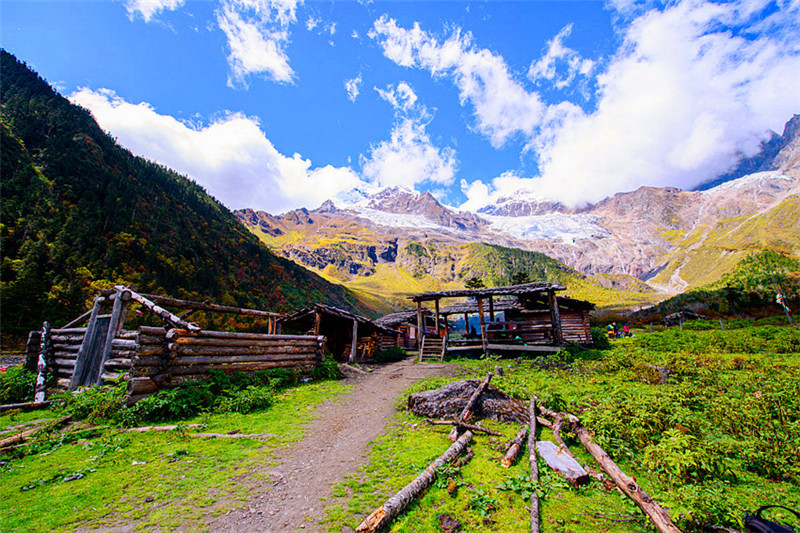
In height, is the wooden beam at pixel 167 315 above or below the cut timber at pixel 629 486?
above

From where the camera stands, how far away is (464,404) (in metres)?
8.58

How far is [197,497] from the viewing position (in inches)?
184

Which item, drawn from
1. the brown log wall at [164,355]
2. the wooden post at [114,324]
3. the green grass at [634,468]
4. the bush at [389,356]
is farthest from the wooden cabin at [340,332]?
the green grass at [634,468]

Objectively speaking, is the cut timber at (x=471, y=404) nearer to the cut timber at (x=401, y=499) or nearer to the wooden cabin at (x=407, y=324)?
the cut timber at (x=401, y=499)

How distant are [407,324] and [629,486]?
3860cm

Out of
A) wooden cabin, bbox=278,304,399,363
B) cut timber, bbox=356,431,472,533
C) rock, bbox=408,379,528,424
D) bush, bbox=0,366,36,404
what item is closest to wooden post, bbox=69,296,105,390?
bush, bbox=0,366,36,404

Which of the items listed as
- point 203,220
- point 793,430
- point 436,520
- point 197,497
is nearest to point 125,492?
point 197,497

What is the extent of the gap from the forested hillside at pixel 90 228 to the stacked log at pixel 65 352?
22.1m

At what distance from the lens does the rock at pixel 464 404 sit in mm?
Result: 8102

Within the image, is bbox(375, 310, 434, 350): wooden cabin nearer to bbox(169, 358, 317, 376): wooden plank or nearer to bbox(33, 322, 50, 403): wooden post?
bbox(169, 358, 317, 376): wooden plank

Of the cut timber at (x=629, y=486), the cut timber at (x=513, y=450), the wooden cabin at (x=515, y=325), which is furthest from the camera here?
the wooden cabin at (x=515, y=325)

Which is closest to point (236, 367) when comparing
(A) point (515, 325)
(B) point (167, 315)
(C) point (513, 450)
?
(B) point (167, 315)

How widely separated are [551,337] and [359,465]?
19.5 metres

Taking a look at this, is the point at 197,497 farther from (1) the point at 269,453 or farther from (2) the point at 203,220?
(2) the point at 203,220
